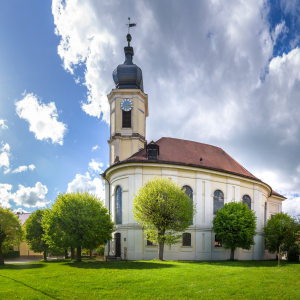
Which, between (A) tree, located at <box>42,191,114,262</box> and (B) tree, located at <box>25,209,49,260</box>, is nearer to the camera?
(A) tree, located at <box>42,191,114,262</box>

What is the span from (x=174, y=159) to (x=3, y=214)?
2166 centimetres

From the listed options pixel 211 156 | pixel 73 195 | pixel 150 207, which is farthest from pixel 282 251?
pixel 73 195

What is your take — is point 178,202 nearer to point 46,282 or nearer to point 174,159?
point 174,159

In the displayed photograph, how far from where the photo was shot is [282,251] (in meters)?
34.2

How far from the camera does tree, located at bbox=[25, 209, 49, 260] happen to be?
122 ft

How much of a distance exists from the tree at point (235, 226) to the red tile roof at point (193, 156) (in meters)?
5.82

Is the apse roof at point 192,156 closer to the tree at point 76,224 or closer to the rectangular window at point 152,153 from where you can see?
the rectangular window at point 152,153

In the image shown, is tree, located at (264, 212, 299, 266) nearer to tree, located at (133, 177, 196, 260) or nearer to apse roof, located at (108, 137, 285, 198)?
→ apse roof, located at (108, 137, 285, 198)

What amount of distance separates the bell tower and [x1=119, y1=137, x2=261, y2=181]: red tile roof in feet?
14.7

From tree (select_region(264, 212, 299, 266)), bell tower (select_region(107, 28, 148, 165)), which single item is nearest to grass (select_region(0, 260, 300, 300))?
tree (select_region(264, 212, 299, 266))

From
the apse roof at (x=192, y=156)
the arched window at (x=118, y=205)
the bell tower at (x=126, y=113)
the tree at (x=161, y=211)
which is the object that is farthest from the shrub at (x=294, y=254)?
the bell tower at (x=126, y=113)

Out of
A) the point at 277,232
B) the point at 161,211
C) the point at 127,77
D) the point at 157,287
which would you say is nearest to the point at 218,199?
the point at 277,232

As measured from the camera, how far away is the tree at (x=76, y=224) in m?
24.7

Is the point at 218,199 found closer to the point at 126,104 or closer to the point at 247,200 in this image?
the point at 247,200
